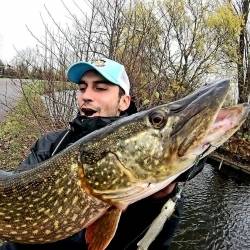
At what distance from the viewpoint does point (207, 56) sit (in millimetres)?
13992

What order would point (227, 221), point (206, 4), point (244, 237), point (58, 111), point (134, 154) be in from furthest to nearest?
point (206, 4), point (227, 221), point (244, 237), point (58, 111), point (134, 154)

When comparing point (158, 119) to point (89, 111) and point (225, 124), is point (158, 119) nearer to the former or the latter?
point (225, 124)

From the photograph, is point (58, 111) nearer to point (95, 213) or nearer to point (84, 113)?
point (84, 113)

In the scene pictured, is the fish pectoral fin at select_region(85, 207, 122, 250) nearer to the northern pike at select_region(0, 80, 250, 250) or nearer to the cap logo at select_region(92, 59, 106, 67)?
the northern pike at select_region(0, 80, 250, 250)

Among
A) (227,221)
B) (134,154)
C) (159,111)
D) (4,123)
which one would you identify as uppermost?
(159,111)

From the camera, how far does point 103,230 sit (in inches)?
56.7

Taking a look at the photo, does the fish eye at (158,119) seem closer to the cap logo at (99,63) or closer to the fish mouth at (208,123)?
the fish mouth at (208,123)

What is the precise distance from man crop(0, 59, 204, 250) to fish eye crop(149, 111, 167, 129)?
443 millimetres

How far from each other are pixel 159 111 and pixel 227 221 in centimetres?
708

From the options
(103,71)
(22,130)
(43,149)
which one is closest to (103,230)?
(43,149)

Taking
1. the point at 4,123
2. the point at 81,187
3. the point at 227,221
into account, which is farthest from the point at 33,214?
the point at 4,123

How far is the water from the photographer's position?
6.95m

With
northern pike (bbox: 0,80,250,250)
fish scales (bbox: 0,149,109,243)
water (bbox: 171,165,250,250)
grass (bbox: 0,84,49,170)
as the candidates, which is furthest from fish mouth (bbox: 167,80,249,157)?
water (bbox: 171,165,250,250)

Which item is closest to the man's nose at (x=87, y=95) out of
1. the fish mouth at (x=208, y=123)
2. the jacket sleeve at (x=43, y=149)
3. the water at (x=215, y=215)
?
the jacket sleeve at (x=43, y=149)
